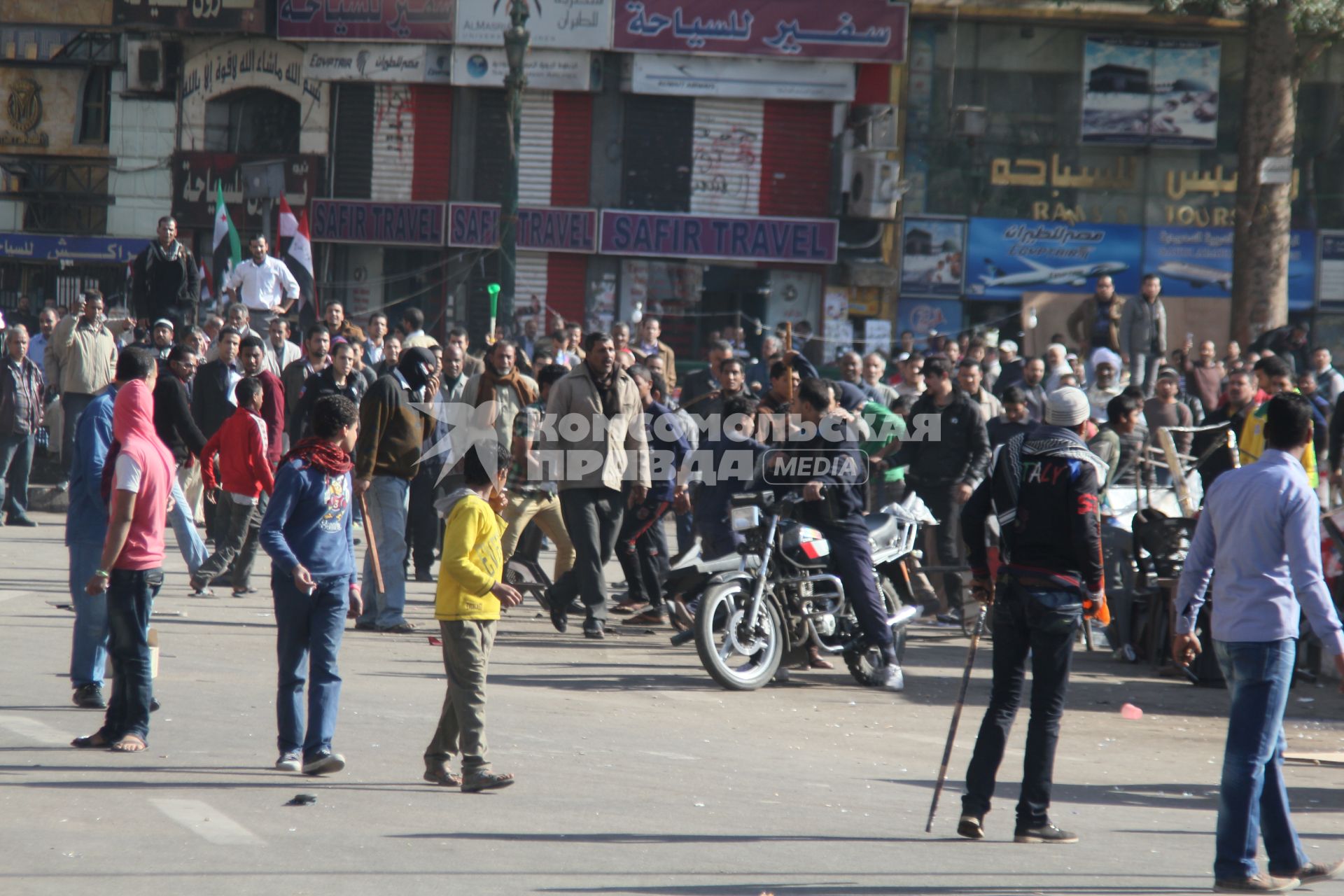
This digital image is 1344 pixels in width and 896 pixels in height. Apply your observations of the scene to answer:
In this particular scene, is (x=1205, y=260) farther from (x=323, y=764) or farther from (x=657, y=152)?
(x=323, y=764)

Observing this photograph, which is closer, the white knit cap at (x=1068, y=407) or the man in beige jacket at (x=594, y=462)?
the white knit cap at (x=1068, y=407)

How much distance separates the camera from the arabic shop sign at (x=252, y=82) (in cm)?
2986

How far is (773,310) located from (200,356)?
47.9 ft

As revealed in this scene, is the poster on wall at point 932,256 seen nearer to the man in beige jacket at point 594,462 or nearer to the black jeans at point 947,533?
the black jeans at point 947,533

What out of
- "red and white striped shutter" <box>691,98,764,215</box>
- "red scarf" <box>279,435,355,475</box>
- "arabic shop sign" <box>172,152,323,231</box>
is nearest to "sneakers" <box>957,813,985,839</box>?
"red scarf" <box>279,435,355,475</box>

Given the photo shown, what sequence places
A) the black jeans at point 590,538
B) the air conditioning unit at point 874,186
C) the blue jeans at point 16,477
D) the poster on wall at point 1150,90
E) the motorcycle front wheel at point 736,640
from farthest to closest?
the poster on wall at point 1150,90 → the air conditioning unit at point 874,186 → the blue jeans at point 16,477 → the black jeans at point 590,538 → the motorcycle front wheel at point 736,640

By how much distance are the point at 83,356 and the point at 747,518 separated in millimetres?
9417

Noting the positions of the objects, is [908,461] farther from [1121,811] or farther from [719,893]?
[719,893]

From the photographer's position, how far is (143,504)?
23.6 feet

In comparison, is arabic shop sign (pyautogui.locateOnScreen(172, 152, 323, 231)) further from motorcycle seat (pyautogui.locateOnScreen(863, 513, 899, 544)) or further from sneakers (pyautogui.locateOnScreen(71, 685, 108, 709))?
sneakers (pyautogui.locateOnScreen(71, 685, 108, 709))

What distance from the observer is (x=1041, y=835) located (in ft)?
20.3

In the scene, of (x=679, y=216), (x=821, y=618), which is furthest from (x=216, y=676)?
(x=679, y=216)

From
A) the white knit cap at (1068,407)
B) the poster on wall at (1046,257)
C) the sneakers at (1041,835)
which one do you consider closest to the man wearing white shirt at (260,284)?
the white knit cap at (1068,407)

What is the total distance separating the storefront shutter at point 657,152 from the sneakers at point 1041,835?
76.7 feet
